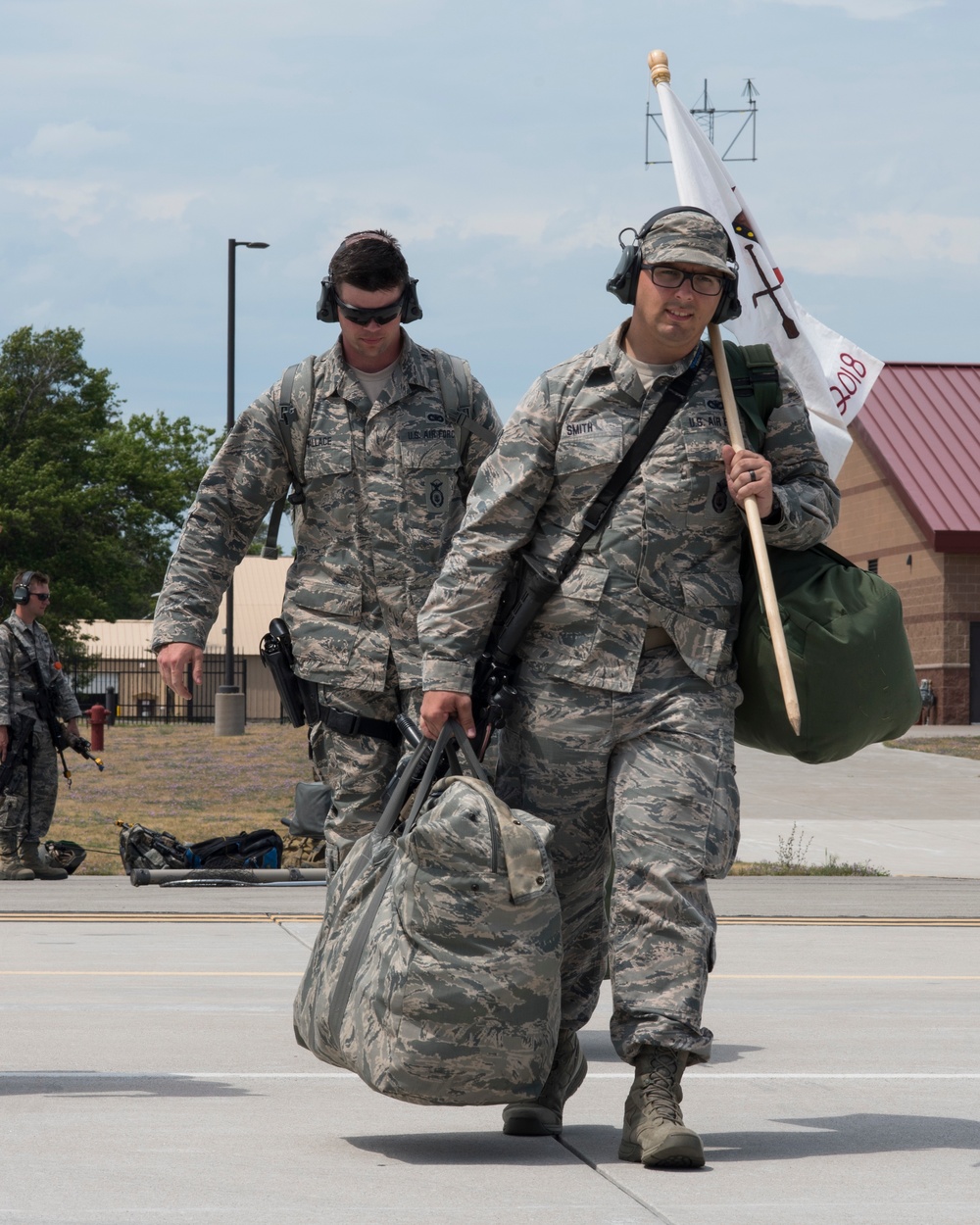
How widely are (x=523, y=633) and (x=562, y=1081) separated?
1127 millimetres

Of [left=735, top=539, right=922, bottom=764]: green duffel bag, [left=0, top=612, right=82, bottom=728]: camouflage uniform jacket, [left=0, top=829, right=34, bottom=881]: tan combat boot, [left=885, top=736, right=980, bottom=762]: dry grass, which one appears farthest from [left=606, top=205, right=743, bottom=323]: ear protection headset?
[left=885, top=736, right=980, bottom=762]: dry grass

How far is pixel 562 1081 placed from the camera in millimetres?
4742

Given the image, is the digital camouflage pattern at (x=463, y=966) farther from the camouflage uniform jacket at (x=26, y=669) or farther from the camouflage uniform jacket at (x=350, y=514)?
the camouflage uniform jacket at (x=26, y=669)

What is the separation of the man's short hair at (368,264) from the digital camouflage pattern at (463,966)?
63.7 inches

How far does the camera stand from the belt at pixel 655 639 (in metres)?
4.56

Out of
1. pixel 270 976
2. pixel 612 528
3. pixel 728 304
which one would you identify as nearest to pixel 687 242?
pixel 728 304

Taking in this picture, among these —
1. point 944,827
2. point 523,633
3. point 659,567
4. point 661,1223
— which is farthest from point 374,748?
point 944,827

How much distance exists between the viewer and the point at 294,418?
17.8 feet

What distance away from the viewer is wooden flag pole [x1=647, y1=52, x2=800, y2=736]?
4355 millimetres

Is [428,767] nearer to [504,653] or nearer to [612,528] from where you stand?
[504,653]

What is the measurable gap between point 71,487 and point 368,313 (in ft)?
179

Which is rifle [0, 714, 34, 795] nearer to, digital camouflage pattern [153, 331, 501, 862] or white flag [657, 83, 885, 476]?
white flag [657, 83, 885, 476]

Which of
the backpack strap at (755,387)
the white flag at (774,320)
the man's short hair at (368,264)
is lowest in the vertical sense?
the backpack strap at (755,387)

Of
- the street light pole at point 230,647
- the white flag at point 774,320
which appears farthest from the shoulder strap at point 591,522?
the street light pole at point 230,647
